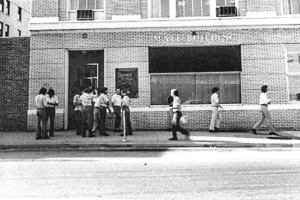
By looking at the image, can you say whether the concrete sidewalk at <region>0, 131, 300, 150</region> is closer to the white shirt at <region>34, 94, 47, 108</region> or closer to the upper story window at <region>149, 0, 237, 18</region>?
the white shirt at <region>34, 94, 47, 108</region>

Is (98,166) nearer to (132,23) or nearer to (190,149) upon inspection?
(190,149)

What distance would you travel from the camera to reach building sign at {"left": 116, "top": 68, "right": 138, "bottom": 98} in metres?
13.7

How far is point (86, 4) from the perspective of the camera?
564 inches

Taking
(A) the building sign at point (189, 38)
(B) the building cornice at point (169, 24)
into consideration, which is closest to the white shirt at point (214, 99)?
(A) the building sign at point (189, 38)

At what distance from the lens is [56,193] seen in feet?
15.5

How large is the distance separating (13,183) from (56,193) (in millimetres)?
1106

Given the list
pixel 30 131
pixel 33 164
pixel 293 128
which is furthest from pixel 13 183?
pixel 293 128

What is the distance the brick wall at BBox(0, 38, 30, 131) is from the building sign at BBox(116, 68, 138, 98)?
14.6 ft

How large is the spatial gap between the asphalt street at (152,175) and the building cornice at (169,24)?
694 cm

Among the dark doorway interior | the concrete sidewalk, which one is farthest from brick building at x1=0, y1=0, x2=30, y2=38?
the concrete sidewalk

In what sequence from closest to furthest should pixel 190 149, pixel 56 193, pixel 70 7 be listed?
pixel 56 193 → pixel 190 149 → pixel 70 7

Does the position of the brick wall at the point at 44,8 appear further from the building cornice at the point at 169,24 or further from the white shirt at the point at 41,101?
the white shirt at the point at 41,101

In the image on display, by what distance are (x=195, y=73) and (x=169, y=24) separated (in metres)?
2.57

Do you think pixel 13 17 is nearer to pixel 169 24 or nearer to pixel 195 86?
pixel 169 24
